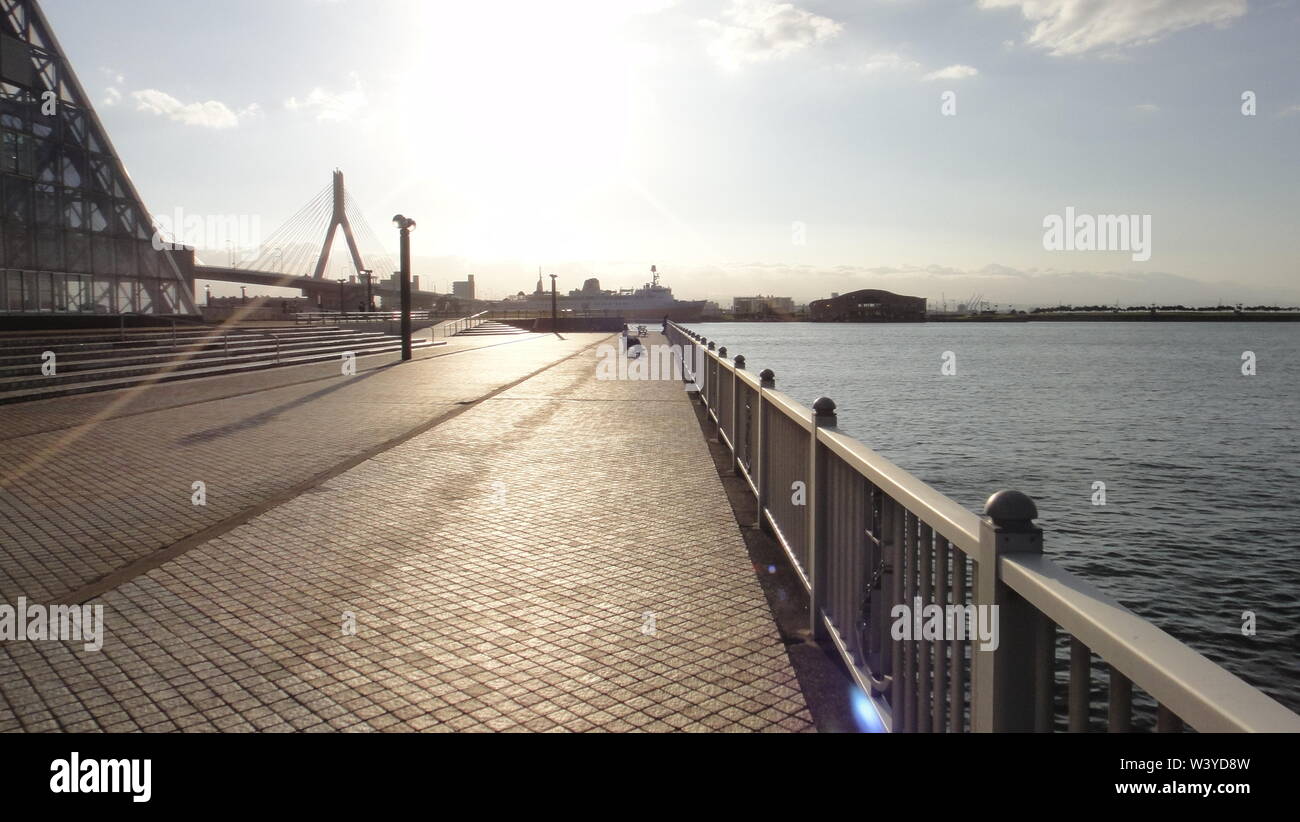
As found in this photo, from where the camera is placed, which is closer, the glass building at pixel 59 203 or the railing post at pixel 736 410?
the railing post at pixel 736 410

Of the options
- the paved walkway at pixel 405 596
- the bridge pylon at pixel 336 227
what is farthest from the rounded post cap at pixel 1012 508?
the bridge pylon at pixel 336 227

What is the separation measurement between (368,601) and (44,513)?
4172 mm

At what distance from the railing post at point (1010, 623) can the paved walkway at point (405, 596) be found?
146 centimetres

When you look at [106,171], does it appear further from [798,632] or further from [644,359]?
[798,632]

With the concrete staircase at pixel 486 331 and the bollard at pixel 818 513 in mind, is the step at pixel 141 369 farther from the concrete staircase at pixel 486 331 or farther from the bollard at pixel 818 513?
the concrete staircase at pixel 486 331

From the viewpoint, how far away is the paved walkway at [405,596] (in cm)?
384

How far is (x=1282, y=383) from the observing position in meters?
53.2

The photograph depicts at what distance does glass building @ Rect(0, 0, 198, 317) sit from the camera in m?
30.0

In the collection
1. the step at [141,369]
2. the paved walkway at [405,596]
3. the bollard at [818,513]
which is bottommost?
the paved walkway at [405,596]

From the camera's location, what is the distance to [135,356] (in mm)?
20766

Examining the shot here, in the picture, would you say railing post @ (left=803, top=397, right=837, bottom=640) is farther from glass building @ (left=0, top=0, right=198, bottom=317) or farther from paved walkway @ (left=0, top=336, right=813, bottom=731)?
glass building @ (left=0, top=0, right=198, bottom=317)

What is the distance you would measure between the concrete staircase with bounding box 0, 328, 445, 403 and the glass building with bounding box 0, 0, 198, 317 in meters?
7.83
